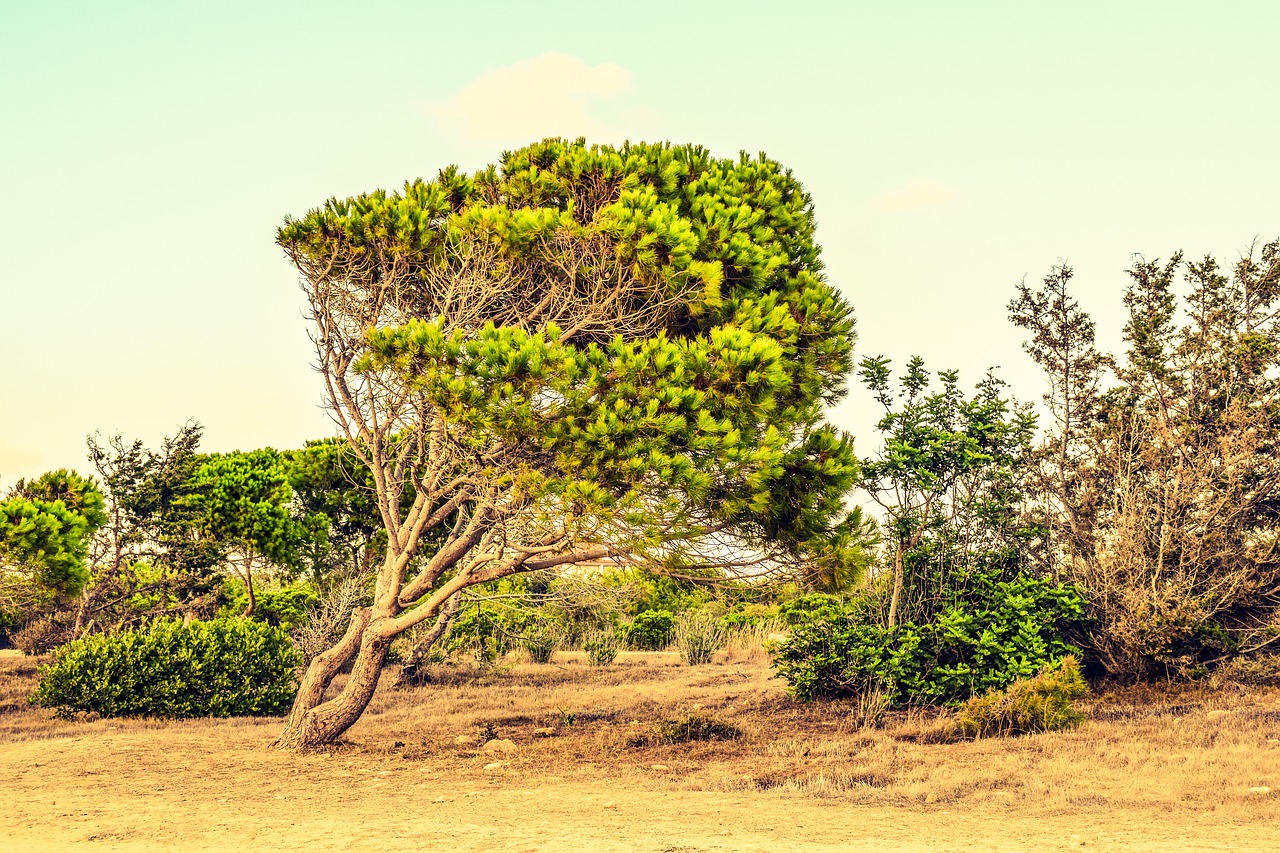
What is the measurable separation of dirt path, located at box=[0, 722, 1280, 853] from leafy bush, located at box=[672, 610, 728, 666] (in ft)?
50.1

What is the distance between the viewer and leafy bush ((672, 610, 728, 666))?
26234mm

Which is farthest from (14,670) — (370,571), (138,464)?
(370,571)

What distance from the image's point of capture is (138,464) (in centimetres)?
2136

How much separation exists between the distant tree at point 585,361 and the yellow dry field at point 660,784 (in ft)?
7.00

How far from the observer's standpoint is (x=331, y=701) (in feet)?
42.2

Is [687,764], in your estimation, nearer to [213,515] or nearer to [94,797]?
[94,797]

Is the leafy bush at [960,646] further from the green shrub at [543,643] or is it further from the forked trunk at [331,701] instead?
the green shrub at [543,643]

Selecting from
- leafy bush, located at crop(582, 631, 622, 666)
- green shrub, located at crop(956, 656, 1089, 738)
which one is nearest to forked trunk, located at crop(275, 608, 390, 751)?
green shrub, located at crop(956, 656, 1089, 738)

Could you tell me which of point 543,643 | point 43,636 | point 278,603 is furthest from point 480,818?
point 43,636

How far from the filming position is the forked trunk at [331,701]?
12.9m

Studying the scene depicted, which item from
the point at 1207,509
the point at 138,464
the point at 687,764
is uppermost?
the point at 138,464

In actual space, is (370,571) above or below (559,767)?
above

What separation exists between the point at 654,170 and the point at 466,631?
14131 millimetres

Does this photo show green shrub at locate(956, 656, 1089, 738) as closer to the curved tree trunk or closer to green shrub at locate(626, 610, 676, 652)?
the curved tree trunk
